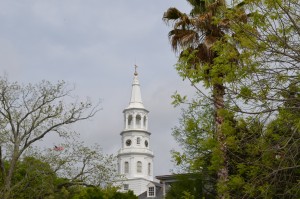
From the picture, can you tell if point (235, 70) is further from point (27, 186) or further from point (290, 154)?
point (27, 186)

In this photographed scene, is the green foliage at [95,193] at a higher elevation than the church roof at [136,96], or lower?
lower

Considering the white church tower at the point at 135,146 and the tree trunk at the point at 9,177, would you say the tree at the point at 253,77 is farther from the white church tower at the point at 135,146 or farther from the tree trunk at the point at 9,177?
the white church tower at the point at 135,146

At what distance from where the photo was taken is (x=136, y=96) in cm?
9650

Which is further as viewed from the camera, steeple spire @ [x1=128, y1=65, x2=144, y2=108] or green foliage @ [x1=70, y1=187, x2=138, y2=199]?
steeple spire @ [x1=128, y1=65, x2=144, y2=108]

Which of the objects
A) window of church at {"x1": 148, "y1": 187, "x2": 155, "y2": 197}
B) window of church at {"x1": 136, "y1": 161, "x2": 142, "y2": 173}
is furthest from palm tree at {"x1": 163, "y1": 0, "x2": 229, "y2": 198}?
window of church at {"x1": 136, "y1": 161, "x2": 142, "y2": 173}

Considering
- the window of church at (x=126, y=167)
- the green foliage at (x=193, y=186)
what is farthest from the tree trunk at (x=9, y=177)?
the window of church at (x=126, y=167)

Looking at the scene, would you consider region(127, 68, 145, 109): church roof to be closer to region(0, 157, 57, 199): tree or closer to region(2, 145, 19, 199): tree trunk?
region(0, 157, 57, 199): tree

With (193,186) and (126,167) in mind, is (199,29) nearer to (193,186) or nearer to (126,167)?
(193,186)

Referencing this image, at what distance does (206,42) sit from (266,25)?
8621 millimetres

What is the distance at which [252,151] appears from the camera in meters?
16.5

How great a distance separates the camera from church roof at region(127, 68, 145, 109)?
95125 millimetres

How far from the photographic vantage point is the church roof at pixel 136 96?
95.1 meters

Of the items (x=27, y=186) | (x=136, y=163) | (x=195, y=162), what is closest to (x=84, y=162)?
(x=27, y=186)

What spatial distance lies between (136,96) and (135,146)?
27.0 ft
